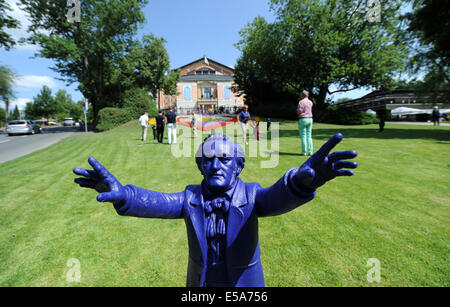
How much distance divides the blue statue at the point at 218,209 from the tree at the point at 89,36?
101 feet

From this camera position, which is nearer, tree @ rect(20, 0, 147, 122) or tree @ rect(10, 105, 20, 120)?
tree @ rect(20, 0, 147, 122)

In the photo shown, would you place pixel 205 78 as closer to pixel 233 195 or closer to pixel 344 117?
pixel 344 117

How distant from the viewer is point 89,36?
26.2m

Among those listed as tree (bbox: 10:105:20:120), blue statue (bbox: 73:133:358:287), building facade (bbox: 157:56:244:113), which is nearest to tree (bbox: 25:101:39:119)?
tree (bbox: 10:105:20:120)

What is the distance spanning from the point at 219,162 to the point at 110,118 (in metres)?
28.3

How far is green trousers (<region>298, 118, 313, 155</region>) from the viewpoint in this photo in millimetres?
7578

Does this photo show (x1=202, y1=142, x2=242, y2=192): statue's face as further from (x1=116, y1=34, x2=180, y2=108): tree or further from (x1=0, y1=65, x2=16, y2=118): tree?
(x1=0, y1=65, x2=16, y2=118): tree

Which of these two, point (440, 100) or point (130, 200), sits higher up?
point (440, 100)

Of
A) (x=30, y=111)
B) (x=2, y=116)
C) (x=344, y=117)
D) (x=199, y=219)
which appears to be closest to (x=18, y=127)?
(x=199, y=219)
